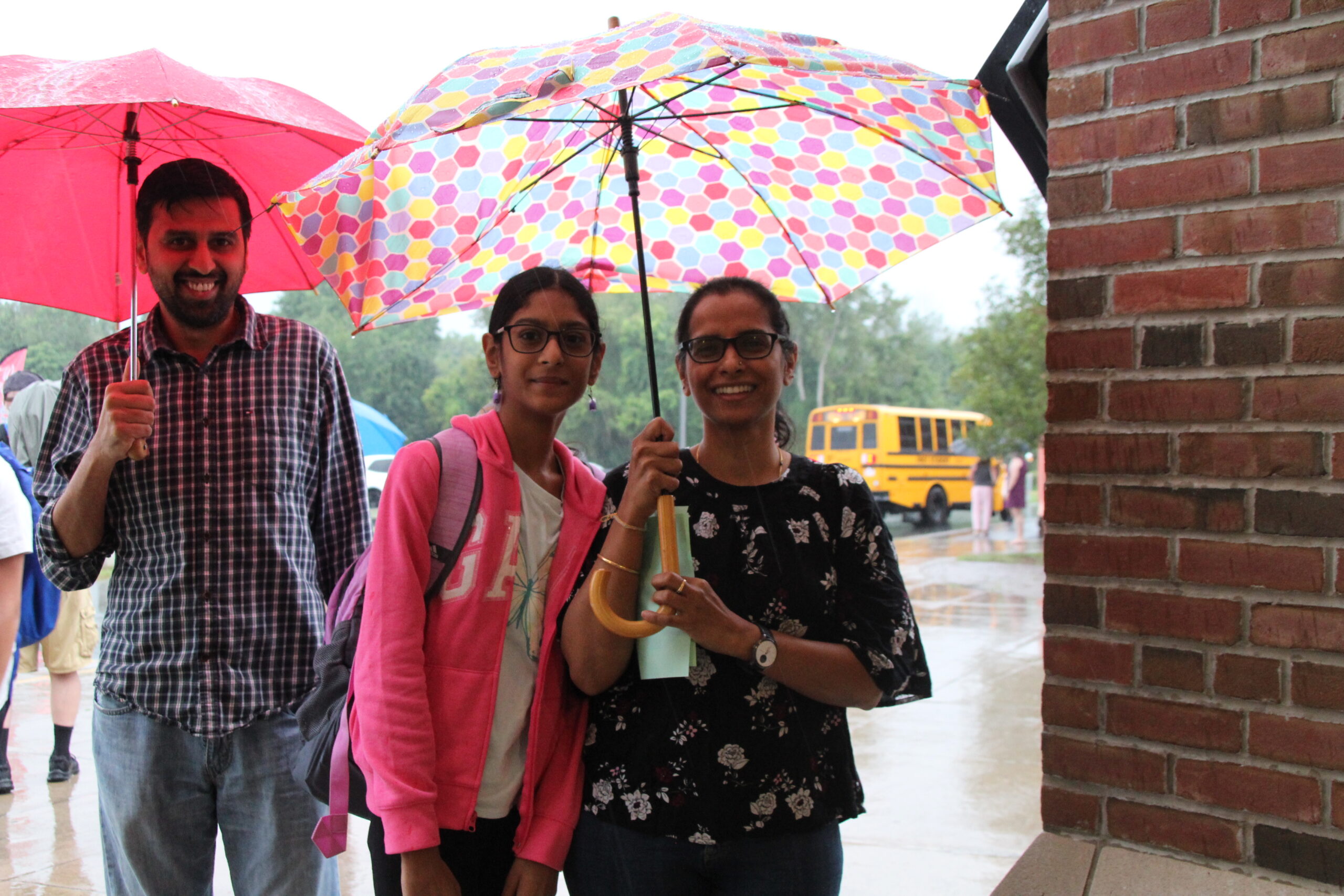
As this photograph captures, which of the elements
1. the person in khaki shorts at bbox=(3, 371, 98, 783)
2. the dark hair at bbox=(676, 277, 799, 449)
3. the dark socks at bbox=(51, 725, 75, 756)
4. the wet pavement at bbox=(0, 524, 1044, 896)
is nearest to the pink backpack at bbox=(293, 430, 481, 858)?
the dark hair at bbox=(676, 277, 799, 449)

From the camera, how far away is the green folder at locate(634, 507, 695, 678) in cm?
180

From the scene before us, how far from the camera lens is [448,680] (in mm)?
1880

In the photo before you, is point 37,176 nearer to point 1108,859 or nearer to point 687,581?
point 687,581

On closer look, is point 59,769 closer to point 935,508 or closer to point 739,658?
point 739,658

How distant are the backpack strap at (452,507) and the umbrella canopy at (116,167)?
0.90 meters

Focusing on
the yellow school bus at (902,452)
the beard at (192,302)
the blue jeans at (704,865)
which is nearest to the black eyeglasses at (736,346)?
the blue jeans at (704,865)

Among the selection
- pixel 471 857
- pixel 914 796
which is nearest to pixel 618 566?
pixel 471 857

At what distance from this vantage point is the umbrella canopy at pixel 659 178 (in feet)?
5.97

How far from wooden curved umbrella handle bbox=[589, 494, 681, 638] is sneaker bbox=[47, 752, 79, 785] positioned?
14.1 ft

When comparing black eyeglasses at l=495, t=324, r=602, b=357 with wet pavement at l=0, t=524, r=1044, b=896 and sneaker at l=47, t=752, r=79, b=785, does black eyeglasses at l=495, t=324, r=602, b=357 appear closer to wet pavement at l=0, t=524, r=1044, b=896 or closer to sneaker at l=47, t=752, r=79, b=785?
wet pavement at l=0, t=524, r=1044, b=896

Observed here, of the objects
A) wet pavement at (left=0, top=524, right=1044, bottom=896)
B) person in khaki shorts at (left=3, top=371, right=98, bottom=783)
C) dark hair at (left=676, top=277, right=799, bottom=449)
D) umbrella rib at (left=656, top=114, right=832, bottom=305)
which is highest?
umbrella rib at (left=656, top=114, right=832, bottom=305)

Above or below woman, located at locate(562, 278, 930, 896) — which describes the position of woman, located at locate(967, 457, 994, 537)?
below

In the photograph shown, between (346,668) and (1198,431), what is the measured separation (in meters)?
1.60

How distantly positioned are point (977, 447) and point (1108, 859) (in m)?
16.7
